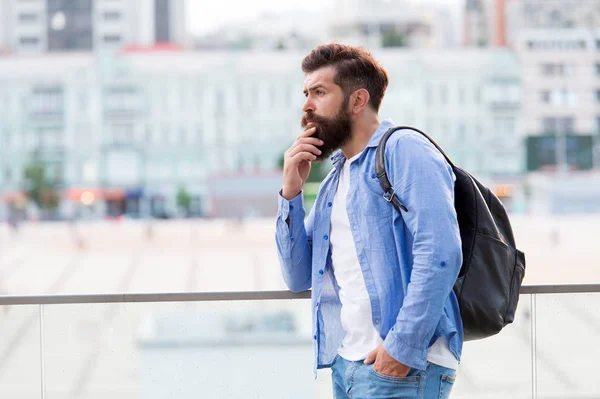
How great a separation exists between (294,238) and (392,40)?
2217 inches

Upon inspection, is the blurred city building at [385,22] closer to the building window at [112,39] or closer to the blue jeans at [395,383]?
the building window at [112,39]

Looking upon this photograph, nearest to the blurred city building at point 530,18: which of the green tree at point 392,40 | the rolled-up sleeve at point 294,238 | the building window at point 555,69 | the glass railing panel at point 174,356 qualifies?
the building window at point 555,69

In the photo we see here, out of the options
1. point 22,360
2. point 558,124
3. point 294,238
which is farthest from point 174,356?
point 558,124

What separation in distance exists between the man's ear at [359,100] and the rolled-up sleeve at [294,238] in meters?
0.22

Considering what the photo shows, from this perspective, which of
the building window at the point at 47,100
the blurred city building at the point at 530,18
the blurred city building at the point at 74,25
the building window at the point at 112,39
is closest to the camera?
the building window at the point at 47,100

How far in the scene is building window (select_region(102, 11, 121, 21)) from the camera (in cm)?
5809

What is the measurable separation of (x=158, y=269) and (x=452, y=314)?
39736 millimetres

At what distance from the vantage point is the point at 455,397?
6.86 feet

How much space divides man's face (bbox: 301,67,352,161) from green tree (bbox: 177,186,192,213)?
50103 mm

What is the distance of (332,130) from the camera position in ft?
4.95

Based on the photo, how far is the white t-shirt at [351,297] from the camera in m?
1.44

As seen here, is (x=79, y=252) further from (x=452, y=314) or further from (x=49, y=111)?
(x=452, y=314)

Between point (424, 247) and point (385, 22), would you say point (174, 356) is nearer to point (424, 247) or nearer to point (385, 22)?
point (424, 247)

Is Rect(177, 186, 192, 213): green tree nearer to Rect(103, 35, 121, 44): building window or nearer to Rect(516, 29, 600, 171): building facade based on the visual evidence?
Rect(103, 35, 121, 44): building window
